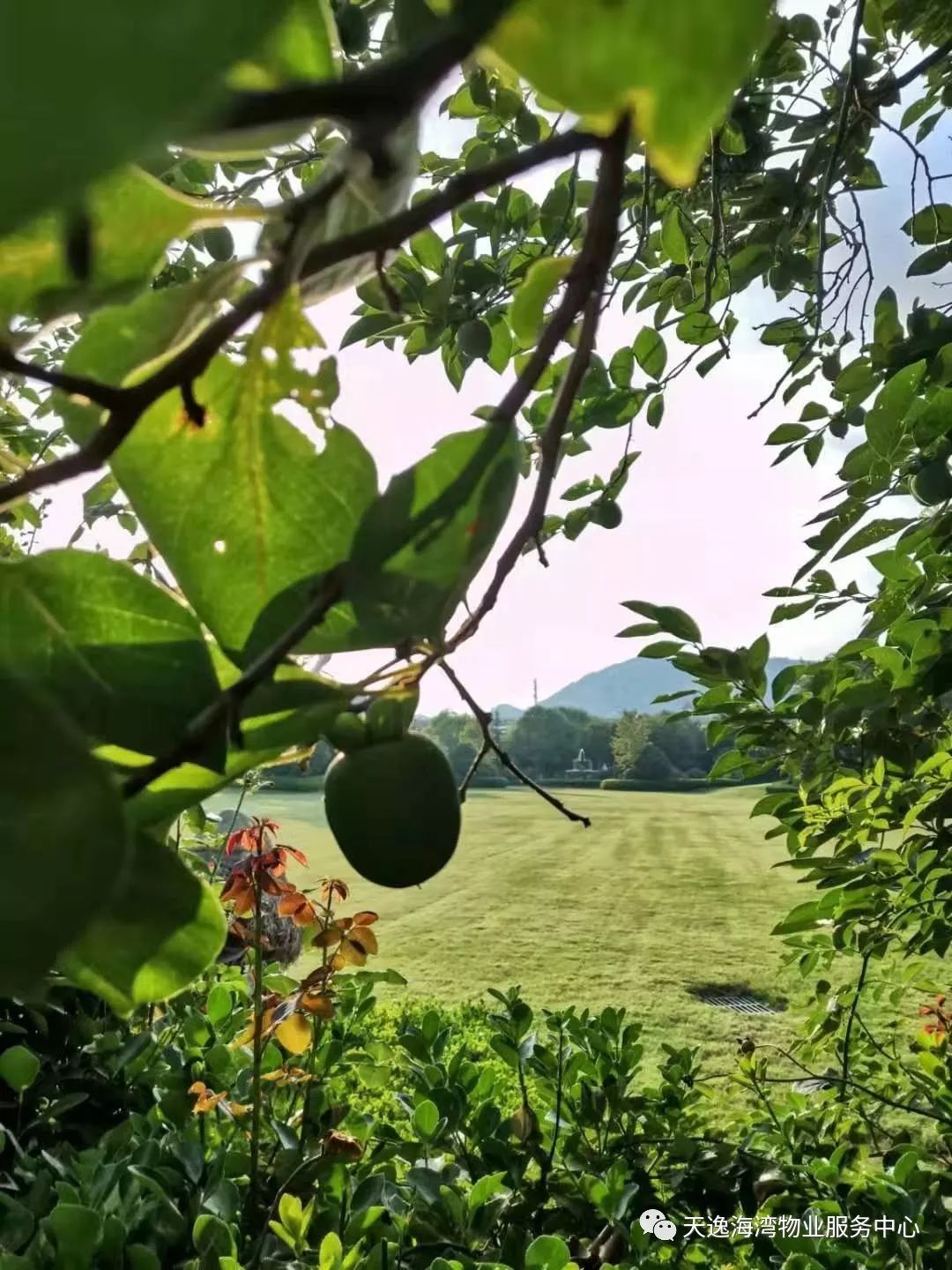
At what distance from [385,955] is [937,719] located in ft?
22.3

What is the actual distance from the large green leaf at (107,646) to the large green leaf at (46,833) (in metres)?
0.06

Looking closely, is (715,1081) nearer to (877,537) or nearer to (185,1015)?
(185,1015)

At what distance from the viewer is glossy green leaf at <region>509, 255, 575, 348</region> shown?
1.36 feet

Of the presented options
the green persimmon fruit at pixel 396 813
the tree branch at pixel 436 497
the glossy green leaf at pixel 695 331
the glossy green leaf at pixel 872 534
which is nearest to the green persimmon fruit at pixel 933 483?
Result: the glossy green leaf at pixel 872 534

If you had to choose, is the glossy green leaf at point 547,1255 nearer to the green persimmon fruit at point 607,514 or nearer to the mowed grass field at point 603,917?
the green persimmon fruit at point 607,514

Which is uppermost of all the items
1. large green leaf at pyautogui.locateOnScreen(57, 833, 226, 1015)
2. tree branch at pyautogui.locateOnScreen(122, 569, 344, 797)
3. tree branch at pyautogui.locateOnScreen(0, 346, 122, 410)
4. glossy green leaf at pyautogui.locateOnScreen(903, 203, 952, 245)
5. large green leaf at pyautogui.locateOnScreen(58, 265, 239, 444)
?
glossy green leaf at pyautogui.locateOnScreen(903, 203, 952, 245)

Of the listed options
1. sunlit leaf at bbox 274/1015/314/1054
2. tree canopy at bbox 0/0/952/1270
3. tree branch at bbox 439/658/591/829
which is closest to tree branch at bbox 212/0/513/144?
tree canopy at bbox 0/0/952/1270

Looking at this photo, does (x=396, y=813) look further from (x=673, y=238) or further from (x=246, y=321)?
(x=673, y=238)

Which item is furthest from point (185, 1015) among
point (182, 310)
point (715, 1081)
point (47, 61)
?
point (715, 1081)

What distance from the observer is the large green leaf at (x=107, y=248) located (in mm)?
325

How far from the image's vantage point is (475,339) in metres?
1.42

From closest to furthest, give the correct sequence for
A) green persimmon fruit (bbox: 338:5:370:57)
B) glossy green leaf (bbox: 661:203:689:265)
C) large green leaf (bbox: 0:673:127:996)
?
large green leaf (bbox: 0:673:127:996)
green persimmon fruit (bbox: 338:5:370:57)
glossy green leaf (bbox: 661:203:689:265)

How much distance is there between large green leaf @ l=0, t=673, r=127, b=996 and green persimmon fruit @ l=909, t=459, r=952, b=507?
4.12 ft

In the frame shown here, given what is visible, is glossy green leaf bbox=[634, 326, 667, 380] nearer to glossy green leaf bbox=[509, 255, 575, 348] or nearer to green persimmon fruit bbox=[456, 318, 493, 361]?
green persimmon fruit bbox=[456, 318, 493, 361]
